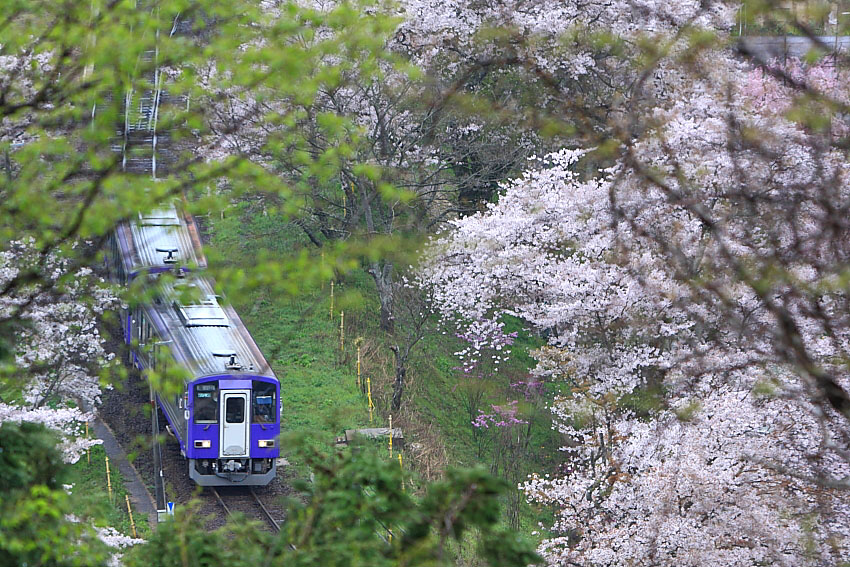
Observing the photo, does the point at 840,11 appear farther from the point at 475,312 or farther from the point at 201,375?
the point at 475,312

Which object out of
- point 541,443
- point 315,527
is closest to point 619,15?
point 541,443

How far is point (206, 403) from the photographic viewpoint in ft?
49.3

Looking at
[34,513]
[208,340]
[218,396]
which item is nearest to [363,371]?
[208,340]

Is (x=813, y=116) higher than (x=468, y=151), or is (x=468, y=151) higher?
(x=468, y=151)

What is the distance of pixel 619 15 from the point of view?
21562mm

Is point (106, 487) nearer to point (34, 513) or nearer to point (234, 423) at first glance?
point (234, 423)

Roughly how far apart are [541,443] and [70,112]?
16159 millimetres

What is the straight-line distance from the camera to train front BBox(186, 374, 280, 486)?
1503cm

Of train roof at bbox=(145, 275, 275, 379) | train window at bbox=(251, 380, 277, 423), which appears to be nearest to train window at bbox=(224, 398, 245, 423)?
train window at bbox=(251, 380, 277, 423)

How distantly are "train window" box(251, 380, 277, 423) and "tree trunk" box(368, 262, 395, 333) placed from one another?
20.1 feet

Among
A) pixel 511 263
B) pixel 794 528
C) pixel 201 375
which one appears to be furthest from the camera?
pixel 511 263

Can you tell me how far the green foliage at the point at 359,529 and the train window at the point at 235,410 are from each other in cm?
1072

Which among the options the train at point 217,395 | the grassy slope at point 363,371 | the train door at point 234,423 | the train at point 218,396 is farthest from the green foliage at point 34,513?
the grassy slope at point 363,371

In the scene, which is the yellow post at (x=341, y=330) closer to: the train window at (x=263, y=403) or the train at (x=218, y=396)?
the train at (x=218, y=396)
